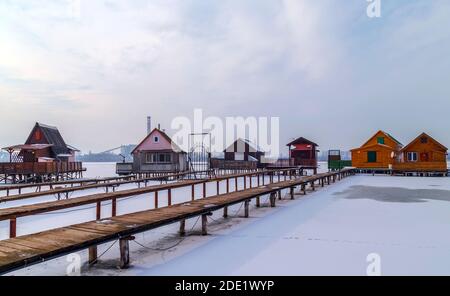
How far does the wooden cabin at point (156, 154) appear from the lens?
3120 centimetres

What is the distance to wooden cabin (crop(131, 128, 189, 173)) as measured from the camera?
31203 mm

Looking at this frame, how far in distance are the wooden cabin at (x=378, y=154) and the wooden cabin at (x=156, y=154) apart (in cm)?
2060

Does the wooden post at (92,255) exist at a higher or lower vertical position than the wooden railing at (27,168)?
lower

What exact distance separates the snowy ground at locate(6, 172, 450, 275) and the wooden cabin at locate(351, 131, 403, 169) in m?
27.2

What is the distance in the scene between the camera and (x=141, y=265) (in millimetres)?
5129

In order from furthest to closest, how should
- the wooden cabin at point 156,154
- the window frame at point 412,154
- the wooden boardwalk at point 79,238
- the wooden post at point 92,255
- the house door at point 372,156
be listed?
the house door at point 372,156 → the window frame at point 412,154 → the wooden cabin at point 156,154 → the wooden post at point 92,255 → the wooden boardwalk at point 79,238

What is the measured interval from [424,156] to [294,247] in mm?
35294

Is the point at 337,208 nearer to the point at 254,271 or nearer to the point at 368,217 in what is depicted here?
the point at 368,217

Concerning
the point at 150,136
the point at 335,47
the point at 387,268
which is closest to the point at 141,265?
the point at 387,268

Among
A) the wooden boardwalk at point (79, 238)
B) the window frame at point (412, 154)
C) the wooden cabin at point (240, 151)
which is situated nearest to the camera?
the wooden boardwalk at point (79, 238)

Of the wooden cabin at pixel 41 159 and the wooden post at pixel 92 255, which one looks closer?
the wooden post at pixel 92 255

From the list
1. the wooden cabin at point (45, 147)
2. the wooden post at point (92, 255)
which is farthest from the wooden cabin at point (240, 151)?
the wooden post at point (92, 255)

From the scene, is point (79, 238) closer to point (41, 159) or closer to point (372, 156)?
point (41, 159)

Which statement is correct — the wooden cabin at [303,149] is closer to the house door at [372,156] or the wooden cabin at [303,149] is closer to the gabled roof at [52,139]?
the house door at [372,156]
